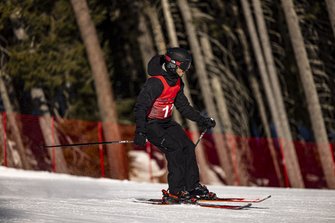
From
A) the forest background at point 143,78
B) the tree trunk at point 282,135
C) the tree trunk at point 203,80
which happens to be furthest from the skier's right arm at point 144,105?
the tree trunk at point 203,80

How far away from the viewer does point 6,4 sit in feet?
73.4

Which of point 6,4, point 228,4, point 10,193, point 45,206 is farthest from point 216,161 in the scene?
point 45,206

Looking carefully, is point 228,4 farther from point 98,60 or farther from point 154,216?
point 154,216

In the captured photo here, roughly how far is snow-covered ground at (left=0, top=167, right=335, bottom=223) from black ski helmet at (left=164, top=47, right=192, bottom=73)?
1.76 m

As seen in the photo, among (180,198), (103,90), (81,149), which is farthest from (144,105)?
(81,149)

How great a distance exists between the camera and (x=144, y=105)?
957 cm

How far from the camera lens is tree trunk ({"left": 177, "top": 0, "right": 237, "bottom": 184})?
25000 millimetres

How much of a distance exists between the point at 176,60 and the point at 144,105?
2.32 feet

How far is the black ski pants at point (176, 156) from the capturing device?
973 cm

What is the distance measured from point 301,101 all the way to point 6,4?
42.8ft

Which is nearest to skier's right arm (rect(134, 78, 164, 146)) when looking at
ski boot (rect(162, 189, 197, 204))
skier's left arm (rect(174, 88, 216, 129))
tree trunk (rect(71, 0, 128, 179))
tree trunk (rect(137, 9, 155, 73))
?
skier's left arm (rect(174, 88, 216, 129))

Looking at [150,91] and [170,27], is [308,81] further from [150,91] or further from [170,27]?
[150,91]

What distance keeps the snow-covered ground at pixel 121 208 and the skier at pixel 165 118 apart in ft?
1.16

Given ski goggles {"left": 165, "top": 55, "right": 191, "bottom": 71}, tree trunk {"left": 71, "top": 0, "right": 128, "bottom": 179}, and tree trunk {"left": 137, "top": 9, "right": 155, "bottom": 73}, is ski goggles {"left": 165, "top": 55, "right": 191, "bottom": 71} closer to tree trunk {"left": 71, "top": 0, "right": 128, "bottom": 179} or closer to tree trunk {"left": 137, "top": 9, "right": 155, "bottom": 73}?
tree trunk {"left": 71, "top": 0, "right": 128, "bottom": 179}
